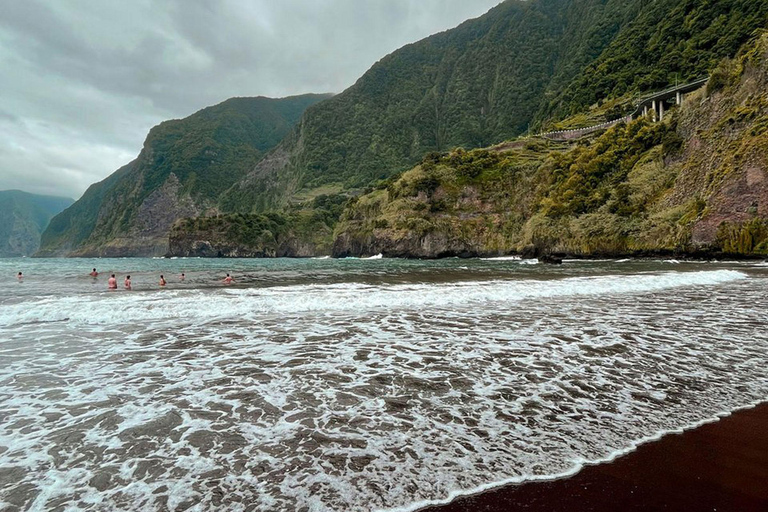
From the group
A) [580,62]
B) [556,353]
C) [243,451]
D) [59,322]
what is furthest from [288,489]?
[580,62]

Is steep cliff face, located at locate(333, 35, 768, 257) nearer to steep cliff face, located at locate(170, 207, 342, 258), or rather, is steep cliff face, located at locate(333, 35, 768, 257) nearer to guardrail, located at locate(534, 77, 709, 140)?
guardrail, located at locate(534, 77, 709, 140)

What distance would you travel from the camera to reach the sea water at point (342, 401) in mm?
3881

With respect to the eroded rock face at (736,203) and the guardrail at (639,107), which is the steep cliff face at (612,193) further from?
the guardrail at (639,107)

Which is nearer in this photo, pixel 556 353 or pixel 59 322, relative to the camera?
pixel 556 353

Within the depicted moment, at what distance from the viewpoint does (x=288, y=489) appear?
3.71 meters

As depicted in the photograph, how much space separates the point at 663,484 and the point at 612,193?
6811 centimetres

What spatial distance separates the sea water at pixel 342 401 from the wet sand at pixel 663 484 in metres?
0.21

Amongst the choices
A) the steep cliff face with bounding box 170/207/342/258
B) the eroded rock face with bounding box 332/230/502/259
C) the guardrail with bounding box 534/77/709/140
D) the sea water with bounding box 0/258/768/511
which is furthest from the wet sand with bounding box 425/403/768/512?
the steep cliff face with bounding box 170/207/342/258

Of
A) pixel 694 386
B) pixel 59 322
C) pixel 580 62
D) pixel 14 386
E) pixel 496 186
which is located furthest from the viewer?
pixel 580 62

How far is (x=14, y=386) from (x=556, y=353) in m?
11.2

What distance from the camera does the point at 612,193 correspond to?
6069 centimetres

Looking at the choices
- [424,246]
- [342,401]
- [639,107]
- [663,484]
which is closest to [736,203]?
[663,484]

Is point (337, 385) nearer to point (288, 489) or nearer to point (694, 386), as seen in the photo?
point (288, 489)

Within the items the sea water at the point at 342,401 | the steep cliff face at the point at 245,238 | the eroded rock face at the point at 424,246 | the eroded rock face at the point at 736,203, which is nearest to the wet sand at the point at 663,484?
the sea water at the point at 342,401
